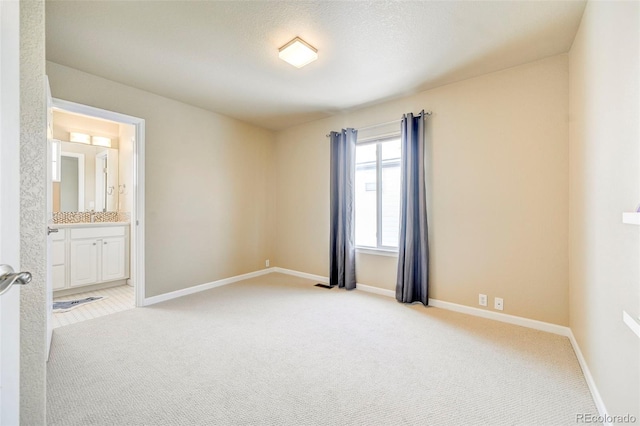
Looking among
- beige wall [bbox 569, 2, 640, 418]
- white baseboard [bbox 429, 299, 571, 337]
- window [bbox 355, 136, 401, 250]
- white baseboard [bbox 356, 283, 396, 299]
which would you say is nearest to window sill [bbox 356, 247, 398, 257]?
window [bbox 355, 136, 401, 250]

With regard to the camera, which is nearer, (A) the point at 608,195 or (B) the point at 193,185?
(A) the point at 608,195

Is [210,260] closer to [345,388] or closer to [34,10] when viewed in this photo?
[345,388]

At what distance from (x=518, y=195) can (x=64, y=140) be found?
598cm

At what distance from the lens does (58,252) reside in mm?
3592

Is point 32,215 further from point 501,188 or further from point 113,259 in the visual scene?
point 113,259

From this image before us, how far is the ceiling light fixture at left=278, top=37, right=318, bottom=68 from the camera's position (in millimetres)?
2297

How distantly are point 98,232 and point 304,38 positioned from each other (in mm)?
3867

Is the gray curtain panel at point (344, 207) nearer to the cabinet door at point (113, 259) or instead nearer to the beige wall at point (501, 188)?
the beige wall at point (501, 188)

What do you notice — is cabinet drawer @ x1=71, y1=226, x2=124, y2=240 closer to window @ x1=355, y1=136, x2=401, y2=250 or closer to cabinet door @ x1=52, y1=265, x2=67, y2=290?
cabinet door @ x1=52, y1=265, x2=67, y2=290

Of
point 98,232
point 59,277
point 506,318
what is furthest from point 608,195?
point 59,277

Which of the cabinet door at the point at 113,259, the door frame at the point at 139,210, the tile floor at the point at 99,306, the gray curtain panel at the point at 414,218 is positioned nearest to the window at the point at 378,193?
the gray curtain panel at the point at 414,218
